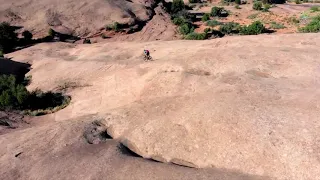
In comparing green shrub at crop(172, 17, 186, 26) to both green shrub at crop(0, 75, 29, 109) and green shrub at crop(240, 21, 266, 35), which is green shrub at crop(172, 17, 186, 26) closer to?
green shrub at crop(240, 21, 266, 35)

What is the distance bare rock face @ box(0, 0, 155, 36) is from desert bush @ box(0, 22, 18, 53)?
3.44m

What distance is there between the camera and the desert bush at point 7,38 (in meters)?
42.2

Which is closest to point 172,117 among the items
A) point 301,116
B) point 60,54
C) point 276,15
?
point 301,116

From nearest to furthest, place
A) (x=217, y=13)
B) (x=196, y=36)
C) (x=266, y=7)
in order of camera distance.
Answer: (x=196, y=36) → (x=217, y=13) → (x=266, y=7)

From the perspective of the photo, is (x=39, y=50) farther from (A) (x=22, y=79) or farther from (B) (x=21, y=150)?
(B) (x=21, y=150)

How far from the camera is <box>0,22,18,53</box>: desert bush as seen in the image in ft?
139

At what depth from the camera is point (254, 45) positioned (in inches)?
1172

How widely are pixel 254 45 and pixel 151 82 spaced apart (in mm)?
10885

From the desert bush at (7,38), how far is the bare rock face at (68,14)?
11.3 feet

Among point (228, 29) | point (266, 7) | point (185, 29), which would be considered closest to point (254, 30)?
point (228, 29)

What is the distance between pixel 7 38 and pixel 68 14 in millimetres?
10756

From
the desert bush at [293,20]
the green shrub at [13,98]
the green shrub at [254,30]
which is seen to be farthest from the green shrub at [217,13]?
the green shrub at [13,98]

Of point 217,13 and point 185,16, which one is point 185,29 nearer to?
point 185,16

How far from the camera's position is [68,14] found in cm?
5047
